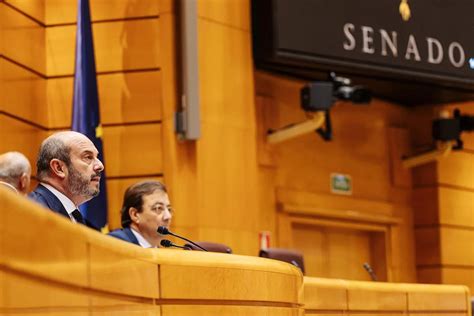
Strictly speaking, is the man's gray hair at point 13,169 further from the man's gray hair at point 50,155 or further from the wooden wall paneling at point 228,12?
the wooden wall paneling at point 228,12

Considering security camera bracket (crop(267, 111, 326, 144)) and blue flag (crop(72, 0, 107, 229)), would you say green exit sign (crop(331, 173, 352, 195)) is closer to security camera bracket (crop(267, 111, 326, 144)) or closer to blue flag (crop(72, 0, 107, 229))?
security camera bracket (crop(267, 111, 326, 144))

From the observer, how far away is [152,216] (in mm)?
4832

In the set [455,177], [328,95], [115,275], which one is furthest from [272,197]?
[115,275]

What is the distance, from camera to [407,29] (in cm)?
803

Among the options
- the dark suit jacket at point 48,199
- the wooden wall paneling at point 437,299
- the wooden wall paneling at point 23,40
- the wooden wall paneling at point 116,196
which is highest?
the wooden wall paneling at point 23,40

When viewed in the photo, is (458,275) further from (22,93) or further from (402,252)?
(22,93)

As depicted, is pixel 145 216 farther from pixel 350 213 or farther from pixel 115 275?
Result: pixel 350 213

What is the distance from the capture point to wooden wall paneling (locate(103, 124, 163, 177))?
680 cm

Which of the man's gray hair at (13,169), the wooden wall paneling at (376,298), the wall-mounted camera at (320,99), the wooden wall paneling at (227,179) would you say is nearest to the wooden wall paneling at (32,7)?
the wooden wall paneling at (227,179)

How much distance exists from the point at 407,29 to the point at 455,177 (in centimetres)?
216

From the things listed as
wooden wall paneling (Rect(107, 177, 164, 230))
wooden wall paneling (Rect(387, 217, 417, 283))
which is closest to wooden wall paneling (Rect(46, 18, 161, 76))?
wooden wall paneling (Rect(107, 177, 164, 230))

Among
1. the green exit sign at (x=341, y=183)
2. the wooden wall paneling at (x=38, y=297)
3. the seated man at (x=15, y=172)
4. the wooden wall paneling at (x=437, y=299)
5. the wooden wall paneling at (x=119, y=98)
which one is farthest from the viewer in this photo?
the green exit sign at (x=341, y=183)

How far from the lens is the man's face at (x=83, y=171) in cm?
379

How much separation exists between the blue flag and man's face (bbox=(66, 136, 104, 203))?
251 centimetres
